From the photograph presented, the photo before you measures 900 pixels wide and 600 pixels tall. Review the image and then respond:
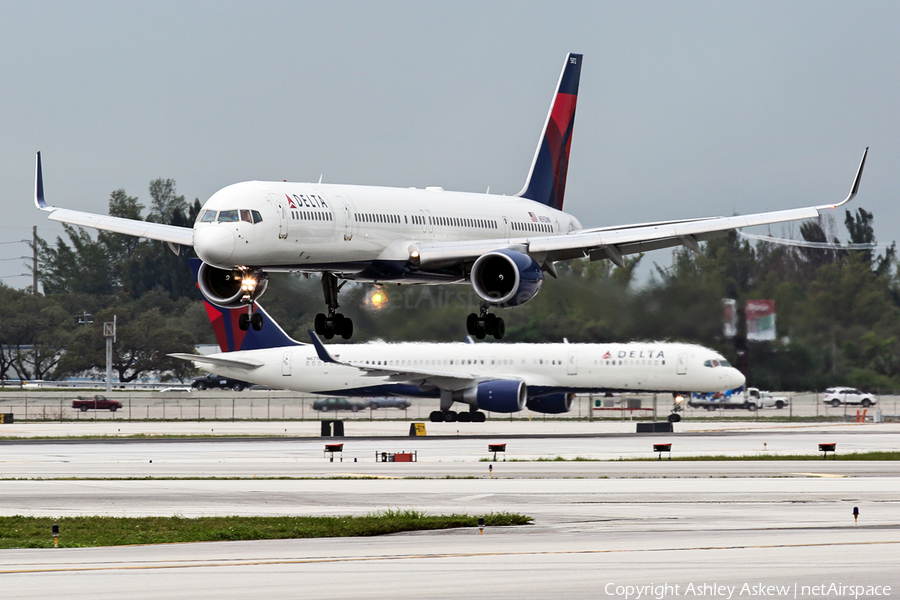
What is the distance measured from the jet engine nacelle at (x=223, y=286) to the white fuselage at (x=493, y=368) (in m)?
40.2

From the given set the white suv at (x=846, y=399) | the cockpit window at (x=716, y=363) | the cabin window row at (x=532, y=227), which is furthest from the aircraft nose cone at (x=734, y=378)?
the white suv at (x=846, y=399)

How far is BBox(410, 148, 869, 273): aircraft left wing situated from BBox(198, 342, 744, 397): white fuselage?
111 ft

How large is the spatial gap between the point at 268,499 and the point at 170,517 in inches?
198

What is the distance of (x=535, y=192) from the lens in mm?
49344

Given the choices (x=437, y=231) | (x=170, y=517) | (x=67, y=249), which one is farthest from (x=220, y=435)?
(x=67, y=249)

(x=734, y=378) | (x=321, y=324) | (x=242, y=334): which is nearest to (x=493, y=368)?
(x=734, y=378)

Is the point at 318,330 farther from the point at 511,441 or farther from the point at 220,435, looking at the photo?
the point at 220,435

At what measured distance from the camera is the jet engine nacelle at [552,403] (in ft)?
267

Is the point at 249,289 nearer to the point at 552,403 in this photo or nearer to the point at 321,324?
the point at 321,324

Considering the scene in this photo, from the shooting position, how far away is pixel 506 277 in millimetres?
38844

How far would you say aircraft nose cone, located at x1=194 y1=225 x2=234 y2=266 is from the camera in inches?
1358

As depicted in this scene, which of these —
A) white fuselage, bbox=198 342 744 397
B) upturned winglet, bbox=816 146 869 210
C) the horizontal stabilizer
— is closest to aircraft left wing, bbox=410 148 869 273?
upturned winglet, bbox=816 146 869 210

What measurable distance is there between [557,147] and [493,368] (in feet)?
106

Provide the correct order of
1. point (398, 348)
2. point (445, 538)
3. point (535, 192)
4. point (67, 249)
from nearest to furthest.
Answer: point (445, 538)
point (535, 192)
point (398, 348)
point (67, 249)
